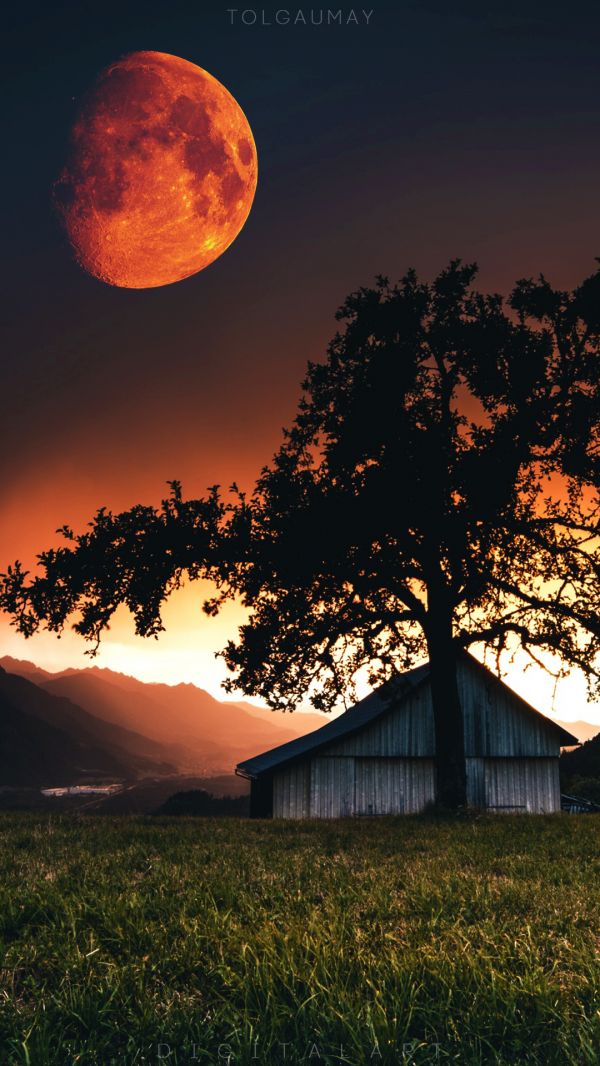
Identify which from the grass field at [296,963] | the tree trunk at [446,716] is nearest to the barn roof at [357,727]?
the tree trunk at [446,716]

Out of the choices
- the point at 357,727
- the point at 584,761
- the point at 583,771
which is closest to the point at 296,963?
the point at 357,727

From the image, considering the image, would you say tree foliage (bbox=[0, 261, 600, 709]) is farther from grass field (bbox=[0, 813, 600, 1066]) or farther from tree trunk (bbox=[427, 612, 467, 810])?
grass field (bbox=[0, 813, 600, 1066])

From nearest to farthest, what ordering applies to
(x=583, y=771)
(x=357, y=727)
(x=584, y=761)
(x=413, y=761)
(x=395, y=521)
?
1. (x=395, y=521)
2. (x=357, y=727)
3. (x=413, y=761)
4. (x=583, y=771)
5. (x=584, y=761)

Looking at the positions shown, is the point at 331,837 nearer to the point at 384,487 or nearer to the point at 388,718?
the point at 384,487

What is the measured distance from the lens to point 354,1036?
330 centimetres

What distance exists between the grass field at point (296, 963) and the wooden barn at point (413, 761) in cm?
2526

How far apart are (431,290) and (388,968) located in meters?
20.5

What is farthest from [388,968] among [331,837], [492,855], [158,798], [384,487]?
[158,798]

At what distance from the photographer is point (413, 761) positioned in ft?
109

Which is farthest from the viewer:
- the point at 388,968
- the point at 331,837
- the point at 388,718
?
the point at 388,718

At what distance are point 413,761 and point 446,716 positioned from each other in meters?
14.0

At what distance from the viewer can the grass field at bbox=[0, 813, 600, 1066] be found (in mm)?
3375

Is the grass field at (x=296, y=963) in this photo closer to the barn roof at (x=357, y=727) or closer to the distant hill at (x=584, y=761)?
the barn roof at (x=357, y=727)

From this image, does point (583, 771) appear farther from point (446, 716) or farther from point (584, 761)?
point (446, 716)
